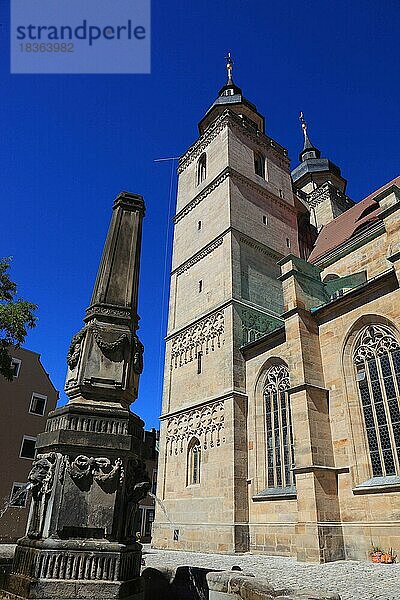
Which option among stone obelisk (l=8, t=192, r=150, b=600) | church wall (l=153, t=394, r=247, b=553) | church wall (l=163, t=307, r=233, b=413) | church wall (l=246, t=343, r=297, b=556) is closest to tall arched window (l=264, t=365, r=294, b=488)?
church wall (l=246, t=343, r=297, b=556)

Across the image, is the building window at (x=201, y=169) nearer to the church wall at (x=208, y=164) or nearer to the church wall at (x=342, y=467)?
the church wall at (x=208, y=164)

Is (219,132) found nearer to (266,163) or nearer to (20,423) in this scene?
(266,163)

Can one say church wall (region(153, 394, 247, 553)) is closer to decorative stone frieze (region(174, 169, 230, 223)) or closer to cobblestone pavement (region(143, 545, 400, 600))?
cobblestone pavement (region(143, 545, 400, 600))

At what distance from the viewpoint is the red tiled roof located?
19.3 m

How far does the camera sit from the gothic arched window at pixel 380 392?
34.1 ft

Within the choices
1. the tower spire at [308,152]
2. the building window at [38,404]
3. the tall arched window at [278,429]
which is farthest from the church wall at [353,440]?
the tower spire at [308,152]

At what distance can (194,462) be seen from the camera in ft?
51.0

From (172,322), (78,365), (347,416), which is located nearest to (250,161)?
(172,322)

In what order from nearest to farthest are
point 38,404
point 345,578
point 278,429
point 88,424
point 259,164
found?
1. point 88,424
2. point 345,578
3. point 278,429
4. point 38,404
5. point 259,164

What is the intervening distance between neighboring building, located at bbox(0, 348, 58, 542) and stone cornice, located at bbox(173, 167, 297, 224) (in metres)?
11.5

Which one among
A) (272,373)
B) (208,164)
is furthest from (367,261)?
(208,164)

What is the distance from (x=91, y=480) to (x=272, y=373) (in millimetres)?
11261

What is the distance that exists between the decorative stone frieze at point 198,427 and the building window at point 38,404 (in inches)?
351

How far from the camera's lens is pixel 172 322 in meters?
19.8
